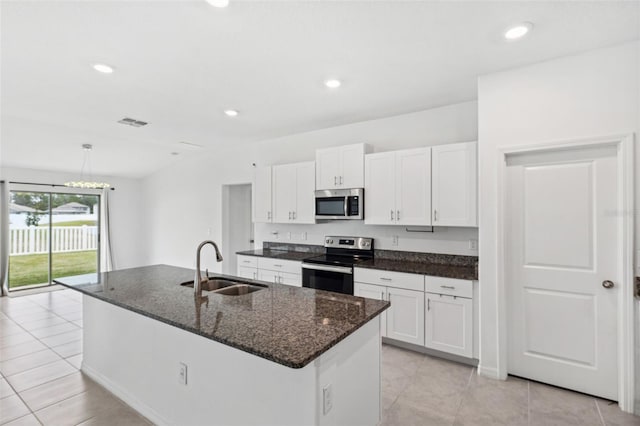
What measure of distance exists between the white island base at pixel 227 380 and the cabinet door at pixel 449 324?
125cm

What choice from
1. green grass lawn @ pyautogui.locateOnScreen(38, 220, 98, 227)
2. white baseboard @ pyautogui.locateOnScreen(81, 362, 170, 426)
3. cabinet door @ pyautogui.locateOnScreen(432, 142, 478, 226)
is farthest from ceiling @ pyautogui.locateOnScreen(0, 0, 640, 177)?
green grass lawn @ pyautogui.locateOnScreen(38, 220, 98, 227)

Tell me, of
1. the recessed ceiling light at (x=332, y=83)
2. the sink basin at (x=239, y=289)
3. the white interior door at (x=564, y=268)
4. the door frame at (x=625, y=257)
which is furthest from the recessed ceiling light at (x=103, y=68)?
the door frame at (x=625, y=257)

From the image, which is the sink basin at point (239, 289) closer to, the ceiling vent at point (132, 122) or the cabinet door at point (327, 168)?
the cabinet door at point (327, 168)

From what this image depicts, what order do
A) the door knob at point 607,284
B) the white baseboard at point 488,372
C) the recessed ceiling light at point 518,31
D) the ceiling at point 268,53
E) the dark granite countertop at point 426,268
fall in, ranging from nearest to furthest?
the ceiling at point 268,53 → the recessed ceiling light at point 518,31 → the door knob at point 607,284 → the white baseboard at point 488,372 → the dark granite countertop at point 426,268

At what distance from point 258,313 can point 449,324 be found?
199 centimetres

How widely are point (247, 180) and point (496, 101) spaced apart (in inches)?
152

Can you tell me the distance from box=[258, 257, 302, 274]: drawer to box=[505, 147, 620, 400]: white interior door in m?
2.29

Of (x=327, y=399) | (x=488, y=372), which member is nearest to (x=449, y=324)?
(x=488, y=372)

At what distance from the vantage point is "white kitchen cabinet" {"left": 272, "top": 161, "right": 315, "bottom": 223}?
4.21 meters

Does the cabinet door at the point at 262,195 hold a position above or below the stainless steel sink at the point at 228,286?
above

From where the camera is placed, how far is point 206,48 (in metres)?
2.28

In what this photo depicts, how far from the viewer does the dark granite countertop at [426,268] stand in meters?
2.96

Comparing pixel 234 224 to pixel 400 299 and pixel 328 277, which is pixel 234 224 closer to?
pixel 328 277

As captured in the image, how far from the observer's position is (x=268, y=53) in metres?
2.37
